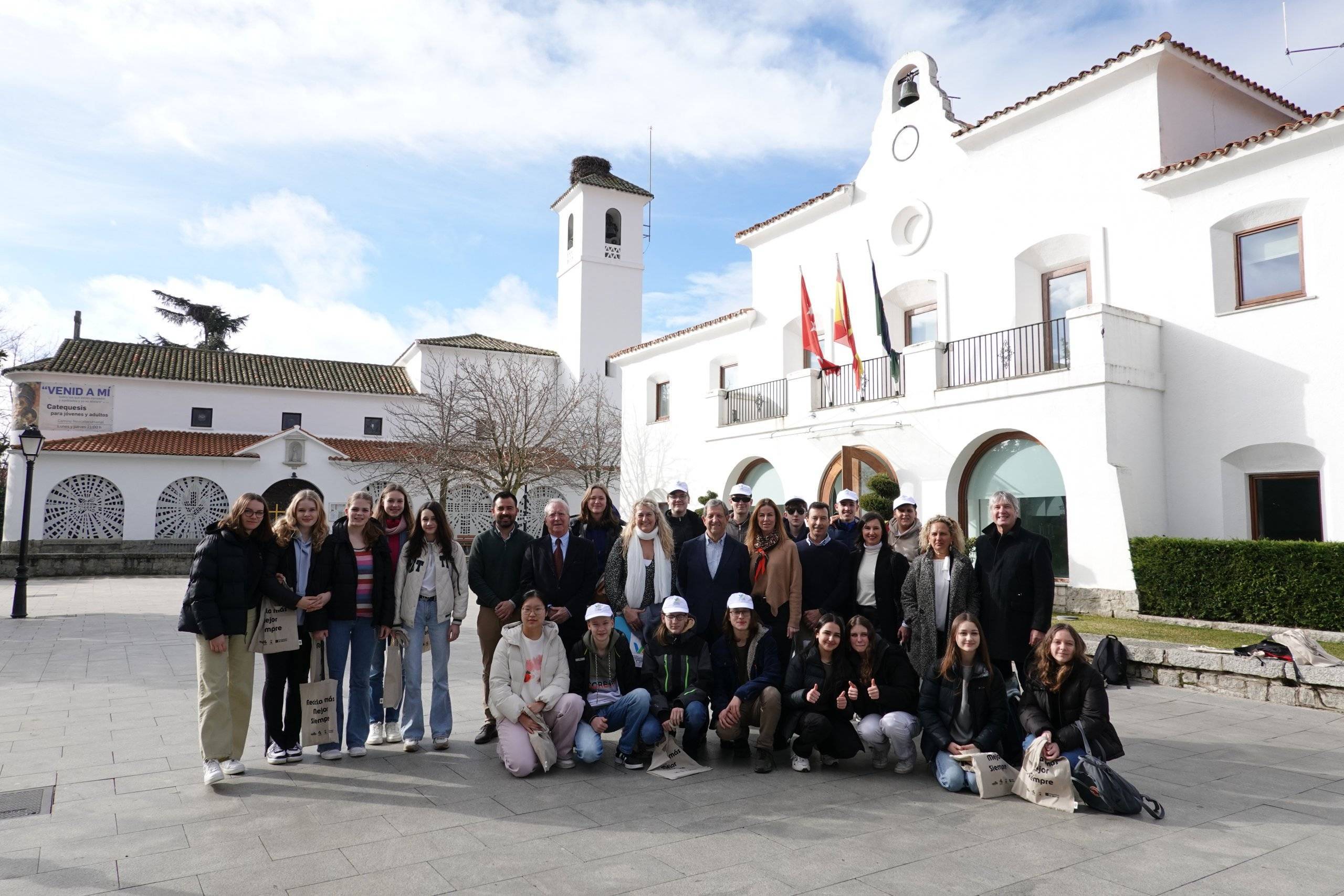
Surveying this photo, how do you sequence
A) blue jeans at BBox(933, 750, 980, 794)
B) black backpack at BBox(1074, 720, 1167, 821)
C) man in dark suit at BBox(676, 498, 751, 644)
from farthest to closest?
1. man in dark suit at BBox(676, 498, 751, 644)
2. blue jeans at BBox(933, 750, 980, 794)
3. black backpack at BBox(1074, 720, 1167, 821)

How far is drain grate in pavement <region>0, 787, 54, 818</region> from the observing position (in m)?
4.91

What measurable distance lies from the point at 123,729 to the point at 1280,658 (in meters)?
10.4

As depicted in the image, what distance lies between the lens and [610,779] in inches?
225

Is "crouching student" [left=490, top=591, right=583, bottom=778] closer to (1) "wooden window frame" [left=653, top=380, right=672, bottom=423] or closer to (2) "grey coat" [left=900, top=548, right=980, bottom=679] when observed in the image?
(2) "grey coat" [left=900, top=548, right=980, bottom=679]

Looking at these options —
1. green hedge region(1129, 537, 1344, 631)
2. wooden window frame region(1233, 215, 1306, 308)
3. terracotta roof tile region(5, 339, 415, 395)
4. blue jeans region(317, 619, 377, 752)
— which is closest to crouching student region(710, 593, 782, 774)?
blue jeans region(317, 619, 377, 752)

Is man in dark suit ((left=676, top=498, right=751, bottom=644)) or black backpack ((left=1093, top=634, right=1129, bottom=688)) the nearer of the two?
man in dark suit ((left=676, top=498, right=751, bottom=644))

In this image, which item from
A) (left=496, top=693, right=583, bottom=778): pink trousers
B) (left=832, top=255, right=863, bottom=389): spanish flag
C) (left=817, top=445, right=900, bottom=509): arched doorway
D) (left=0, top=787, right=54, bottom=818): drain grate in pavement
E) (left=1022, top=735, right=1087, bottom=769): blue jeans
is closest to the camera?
(left=0, top=787, right=54, bottom=818): drain grate in pavement

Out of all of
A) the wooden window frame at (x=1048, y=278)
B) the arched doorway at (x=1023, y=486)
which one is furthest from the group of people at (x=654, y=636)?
the wooden window frame at (x=1048, y=278)

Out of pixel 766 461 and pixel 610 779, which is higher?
pixel 766 461

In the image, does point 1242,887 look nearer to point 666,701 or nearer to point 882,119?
point 666,701

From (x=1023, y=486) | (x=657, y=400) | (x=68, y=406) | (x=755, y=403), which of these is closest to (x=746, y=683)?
(x=1023, y=486)

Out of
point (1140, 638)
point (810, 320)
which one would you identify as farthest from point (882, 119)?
point (1140, 638)

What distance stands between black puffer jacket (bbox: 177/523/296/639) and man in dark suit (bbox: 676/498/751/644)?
9.35ft

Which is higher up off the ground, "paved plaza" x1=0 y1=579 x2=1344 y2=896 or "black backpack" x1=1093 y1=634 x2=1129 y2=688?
"black backpack" x1=1093 y1=634 x2=1129 y2=688
